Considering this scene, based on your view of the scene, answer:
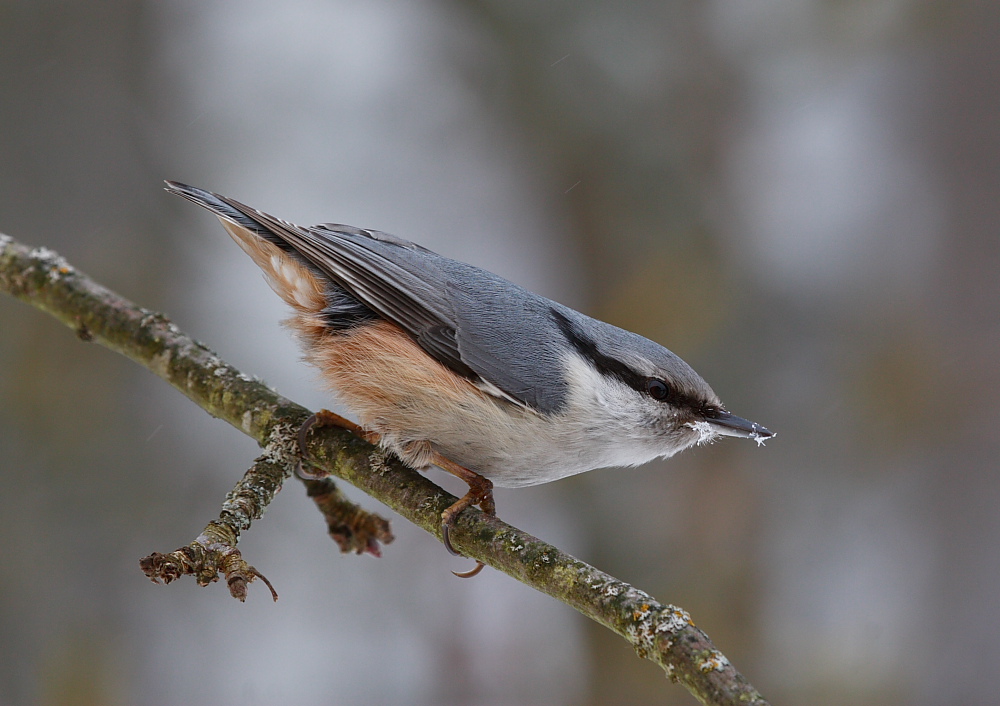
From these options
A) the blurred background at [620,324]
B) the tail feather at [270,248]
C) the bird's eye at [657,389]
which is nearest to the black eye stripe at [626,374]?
the bird's eye at [657,389]

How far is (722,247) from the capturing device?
13.5 ft

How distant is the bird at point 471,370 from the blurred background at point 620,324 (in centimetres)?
156

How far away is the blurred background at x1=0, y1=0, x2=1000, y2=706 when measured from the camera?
3.51 metres

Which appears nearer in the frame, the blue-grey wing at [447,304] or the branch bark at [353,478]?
the branch bark at [353,478]

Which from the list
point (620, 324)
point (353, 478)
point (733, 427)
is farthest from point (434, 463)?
point (620, 324)

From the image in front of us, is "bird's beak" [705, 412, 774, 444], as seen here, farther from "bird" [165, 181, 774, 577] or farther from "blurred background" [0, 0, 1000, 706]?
"blurred background" [0, 0, 1000, 706]

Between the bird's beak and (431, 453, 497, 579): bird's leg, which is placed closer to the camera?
(431, 453, 497, 579): bird's leg

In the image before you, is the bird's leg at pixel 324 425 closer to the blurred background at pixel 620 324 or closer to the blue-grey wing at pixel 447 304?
the blue-grey wing at pixel 447 304

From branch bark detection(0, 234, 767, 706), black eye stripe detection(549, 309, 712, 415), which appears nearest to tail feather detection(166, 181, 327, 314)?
branch bark detection(0, 234, 767, 706)

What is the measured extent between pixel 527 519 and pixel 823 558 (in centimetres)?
156

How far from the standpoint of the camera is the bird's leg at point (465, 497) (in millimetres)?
1678

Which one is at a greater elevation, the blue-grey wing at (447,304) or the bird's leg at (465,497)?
the blue-grey wing at (447,304)

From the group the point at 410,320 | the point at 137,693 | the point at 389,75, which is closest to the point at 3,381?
the point at 137,693

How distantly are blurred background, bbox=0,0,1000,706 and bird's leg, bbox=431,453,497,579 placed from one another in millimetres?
1633
